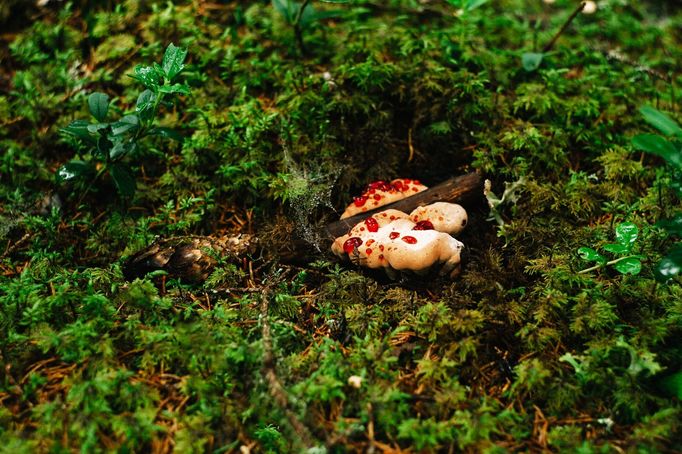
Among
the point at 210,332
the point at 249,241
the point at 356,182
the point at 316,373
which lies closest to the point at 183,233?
the point at 249,241

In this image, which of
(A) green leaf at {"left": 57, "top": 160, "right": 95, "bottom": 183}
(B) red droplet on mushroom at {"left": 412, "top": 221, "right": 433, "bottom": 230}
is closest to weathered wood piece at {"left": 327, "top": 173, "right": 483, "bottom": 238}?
(B) red droplet on mushroom at {"left": 412, "top": 221, "right": 433, "bottom": 230}

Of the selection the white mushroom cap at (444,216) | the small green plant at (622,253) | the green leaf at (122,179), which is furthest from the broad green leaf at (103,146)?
the small green plant at (622,253)

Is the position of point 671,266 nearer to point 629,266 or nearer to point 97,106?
point 629,266

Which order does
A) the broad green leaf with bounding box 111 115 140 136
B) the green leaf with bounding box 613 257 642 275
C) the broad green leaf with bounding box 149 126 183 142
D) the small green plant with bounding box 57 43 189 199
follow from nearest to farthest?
the green leaf with bounding box 613 257 642 275 → the small green plant with bounding box 57 43 189 199 → the broad green leaf with bounding box 111 115 140 136 → the broad green leaf with bounding box 149 126 183 142

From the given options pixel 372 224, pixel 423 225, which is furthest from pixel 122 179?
pixel 423 225

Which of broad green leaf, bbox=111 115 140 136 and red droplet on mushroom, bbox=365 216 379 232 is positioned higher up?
broad green leaf, bbox=111 115 140 136

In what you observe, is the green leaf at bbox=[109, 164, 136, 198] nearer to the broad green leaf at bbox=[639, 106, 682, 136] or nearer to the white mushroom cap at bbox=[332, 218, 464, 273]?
the white mushroom cap at bbox=[332, 218, 464, 273]

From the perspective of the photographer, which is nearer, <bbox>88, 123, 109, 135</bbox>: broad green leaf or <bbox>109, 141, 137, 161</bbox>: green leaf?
<bbox>88, 123, 109, 135</bbox>: broad green leaf

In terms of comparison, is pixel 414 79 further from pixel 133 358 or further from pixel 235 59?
pixel 133 358

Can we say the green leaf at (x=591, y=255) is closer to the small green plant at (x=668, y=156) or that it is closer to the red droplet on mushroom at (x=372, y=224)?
the small green plant at (x=668, y=156)
